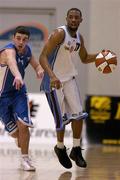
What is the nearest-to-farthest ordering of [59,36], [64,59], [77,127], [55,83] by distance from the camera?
1. [55,83]
2. [59,36]
3. [64,59]
4. [77,127]

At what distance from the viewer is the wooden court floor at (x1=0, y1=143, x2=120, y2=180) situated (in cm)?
545

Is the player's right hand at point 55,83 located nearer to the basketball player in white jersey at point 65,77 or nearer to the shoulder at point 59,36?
the basketball player in white jersey at point 65,77

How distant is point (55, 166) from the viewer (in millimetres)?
6199

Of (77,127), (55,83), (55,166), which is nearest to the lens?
(55,83)

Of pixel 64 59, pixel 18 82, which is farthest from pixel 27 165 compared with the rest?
pixel 64 59

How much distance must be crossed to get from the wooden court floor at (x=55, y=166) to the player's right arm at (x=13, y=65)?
0.90m

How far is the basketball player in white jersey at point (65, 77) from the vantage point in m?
5.59

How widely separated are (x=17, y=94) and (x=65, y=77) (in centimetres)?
56

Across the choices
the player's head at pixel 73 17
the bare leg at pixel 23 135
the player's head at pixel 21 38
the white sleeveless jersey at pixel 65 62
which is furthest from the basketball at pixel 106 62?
the bare leg at pixel 23 135

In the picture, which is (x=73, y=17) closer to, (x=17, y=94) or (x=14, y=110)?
(x=17, y=94)

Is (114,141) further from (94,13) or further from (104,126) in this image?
(94,13)

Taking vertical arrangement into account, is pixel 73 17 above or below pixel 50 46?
above

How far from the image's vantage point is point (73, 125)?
19.2 ft

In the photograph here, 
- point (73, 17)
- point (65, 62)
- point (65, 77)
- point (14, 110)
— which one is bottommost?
point (14, 110)
